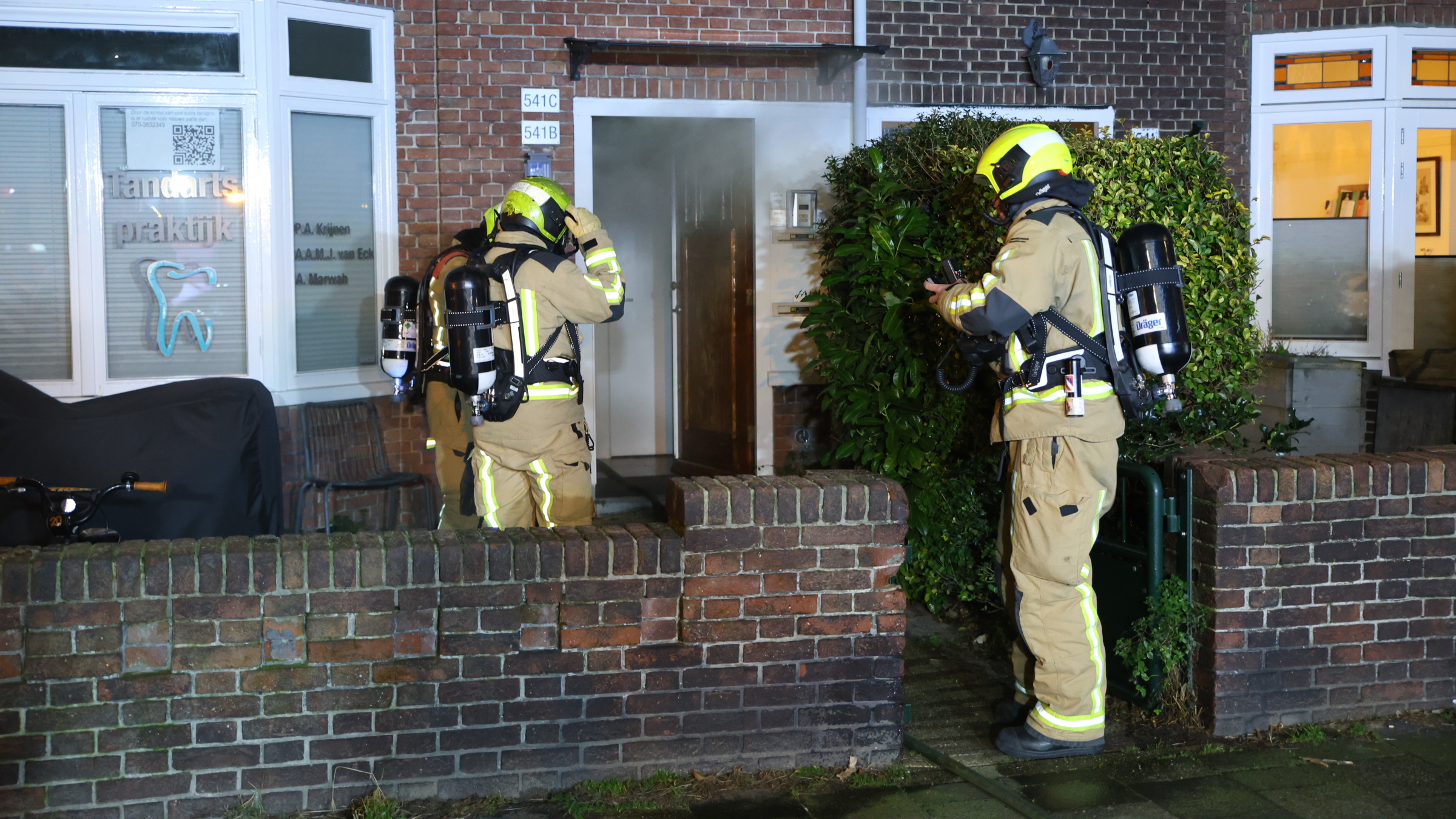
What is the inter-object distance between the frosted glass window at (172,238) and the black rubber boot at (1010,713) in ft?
15.7

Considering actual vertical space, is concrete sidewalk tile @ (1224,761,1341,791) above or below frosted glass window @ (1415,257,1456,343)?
below

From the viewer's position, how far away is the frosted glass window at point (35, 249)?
6.82 meters

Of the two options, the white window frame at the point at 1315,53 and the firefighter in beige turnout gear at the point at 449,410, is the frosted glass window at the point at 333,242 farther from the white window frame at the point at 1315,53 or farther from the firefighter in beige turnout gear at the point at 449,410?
the white window frame at the point at 1315,53

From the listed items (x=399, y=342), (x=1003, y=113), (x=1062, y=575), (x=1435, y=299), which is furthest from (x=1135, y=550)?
(x=1435, y=299)

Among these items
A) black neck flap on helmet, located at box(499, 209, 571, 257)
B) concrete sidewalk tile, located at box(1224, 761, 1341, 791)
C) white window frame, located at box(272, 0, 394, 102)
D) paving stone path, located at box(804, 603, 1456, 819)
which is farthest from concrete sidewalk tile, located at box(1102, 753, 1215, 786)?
white window frame, located at box(272, 0, 394, 102)

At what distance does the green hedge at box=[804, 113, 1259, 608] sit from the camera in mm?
5129

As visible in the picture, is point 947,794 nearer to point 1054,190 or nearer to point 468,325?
point 1054,190

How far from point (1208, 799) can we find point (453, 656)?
244cm

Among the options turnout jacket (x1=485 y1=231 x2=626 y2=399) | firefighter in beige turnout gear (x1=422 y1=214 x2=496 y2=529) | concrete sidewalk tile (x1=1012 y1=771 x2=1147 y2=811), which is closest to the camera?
concrete sidewalk tile (x1=1012 y1=771 x2=1147 y2=811)

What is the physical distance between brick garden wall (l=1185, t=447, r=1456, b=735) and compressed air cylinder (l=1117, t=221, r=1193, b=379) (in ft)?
1.66

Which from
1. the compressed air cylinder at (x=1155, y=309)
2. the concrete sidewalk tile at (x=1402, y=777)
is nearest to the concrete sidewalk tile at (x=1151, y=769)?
the concrete sidewalk tile at (x=1402, y=777)

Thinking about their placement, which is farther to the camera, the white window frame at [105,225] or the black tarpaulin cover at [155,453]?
the white window frame at [105,225]

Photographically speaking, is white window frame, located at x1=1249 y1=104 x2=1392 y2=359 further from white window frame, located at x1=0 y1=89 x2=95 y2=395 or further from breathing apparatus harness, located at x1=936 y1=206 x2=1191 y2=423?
white window frame, located at x1=0 y1=89 x2=95 y2=395

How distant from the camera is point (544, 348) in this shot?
505 centimetres
